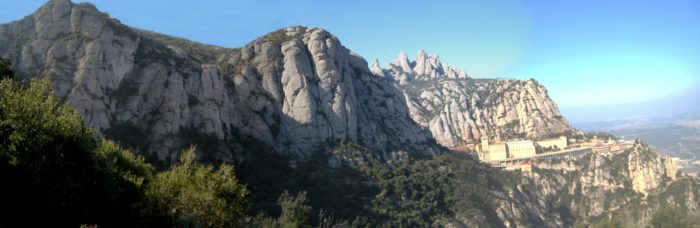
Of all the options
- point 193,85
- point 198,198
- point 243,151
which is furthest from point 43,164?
point 193,85

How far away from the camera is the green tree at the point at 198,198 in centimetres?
2395

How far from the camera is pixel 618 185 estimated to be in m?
135

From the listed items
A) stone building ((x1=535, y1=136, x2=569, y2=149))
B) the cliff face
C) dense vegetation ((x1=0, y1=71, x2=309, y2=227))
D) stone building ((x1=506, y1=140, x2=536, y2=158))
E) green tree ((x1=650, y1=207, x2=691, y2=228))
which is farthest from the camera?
stone building ((x1=535, y1=136, x2=569, y2=149))

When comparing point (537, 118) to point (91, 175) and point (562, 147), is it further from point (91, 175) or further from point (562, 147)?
point (91, 175)

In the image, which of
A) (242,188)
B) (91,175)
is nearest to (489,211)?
(242,188)

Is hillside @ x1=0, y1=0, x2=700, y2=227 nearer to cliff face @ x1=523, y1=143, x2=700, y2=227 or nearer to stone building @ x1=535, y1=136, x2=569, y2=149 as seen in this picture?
cliff face @ x1=523, y1=143, x2=700, y2=227

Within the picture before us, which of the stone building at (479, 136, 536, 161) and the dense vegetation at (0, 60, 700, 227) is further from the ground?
the dense vegetation at (0, 60, 700, 227)

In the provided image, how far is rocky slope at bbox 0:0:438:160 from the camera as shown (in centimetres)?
6781

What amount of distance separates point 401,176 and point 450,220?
55.7ft

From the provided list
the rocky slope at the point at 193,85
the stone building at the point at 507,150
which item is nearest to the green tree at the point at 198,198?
the rocky slope at the point at 193,85

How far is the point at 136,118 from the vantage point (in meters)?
69.9

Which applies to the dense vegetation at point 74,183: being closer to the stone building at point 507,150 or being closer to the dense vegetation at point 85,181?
the dense vegetation at point 85,181

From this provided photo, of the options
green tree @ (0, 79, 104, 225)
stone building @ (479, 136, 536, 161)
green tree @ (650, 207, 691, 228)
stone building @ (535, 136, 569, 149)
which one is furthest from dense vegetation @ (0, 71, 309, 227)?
stone building @ (535, 136, 569, 149)

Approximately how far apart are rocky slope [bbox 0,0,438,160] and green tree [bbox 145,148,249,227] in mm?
42610
